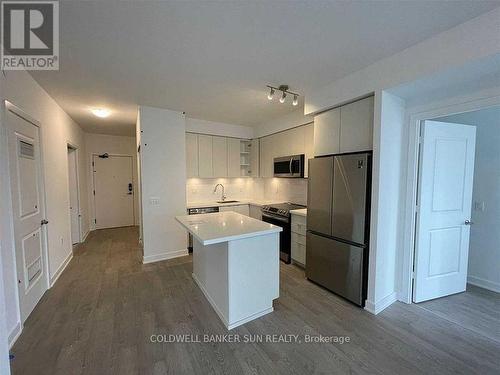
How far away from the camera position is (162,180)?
3.84 meters

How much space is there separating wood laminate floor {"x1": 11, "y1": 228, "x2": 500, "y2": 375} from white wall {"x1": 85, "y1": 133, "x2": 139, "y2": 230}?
3431 millimetres

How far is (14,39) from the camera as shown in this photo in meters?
1.81

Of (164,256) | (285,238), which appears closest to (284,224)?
(285,238)

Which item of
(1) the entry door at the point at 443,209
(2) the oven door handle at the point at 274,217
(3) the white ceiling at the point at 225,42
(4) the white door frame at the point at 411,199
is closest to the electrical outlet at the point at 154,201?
(3) the white ceiling at the point at 225,42

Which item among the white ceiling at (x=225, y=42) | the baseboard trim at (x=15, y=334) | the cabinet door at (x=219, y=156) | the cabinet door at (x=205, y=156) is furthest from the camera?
the cabinet door at (x=219, y=156)

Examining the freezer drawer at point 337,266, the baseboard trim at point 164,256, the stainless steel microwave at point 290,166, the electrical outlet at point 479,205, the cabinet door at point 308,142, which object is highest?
the cabinet door at point 308,142

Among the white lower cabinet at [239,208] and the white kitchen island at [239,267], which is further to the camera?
the white lower cabinet at [239,208]

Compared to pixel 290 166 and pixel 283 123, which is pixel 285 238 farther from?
pixel 283 123

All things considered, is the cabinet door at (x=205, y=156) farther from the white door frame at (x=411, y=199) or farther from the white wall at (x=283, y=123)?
the white door frame at (x=411, y=199)

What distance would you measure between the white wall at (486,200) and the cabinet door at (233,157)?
11.3ft

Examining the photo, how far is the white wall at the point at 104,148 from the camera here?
5.85 metres

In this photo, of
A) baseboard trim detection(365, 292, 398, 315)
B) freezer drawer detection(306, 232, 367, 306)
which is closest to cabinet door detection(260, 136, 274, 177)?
freezer drawer detection(306, 232, 367, 306)

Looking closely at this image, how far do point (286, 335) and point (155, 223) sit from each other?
2.68 meters

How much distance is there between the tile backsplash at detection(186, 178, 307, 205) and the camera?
4.42m
